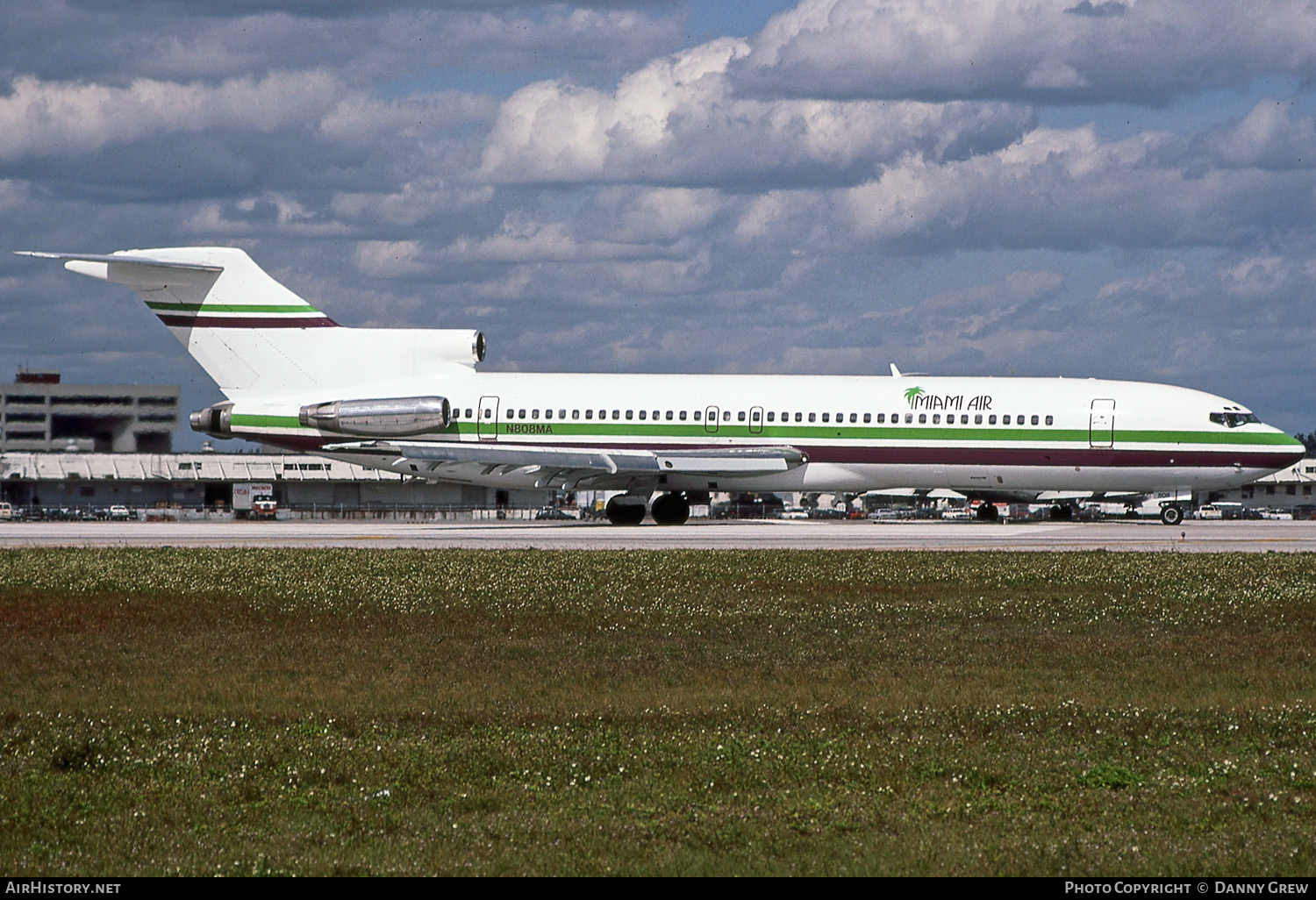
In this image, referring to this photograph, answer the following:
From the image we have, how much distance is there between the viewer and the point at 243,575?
84.5 feet

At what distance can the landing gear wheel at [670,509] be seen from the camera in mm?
48812

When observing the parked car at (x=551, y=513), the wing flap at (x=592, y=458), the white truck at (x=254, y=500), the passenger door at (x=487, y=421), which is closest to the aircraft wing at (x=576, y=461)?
the wing flap at (x=592, y=458)

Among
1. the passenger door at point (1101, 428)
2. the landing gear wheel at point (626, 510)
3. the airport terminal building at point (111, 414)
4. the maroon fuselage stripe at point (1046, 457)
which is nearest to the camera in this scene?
the passenger door at point (1101, 428)

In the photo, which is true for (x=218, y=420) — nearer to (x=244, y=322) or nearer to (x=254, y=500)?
(x=244, y=322)

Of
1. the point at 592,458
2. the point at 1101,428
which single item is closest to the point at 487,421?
the point at 592,458

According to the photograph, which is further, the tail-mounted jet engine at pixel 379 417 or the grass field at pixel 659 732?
the tail-mounted jet engine at pixel 379 417

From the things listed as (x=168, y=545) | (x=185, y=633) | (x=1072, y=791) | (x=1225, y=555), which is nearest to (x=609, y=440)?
(x=168, y=545)

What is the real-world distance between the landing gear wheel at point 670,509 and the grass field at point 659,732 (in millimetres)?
25594

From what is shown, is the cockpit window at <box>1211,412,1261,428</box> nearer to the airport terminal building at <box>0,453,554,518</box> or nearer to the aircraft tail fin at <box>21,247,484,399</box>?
the aircraft tail fin at <box>21,247,484,399</box>

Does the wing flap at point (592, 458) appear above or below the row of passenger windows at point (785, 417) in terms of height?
below

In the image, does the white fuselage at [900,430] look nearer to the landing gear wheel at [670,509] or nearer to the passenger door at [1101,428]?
the passenger door at [1101,428]

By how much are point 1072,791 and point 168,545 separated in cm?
2943

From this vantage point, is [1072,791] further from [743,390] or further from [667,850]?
[743,390]

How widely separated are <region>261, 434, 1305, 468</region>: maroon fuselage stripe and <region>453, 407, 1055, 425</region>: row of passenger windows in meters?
0.83
